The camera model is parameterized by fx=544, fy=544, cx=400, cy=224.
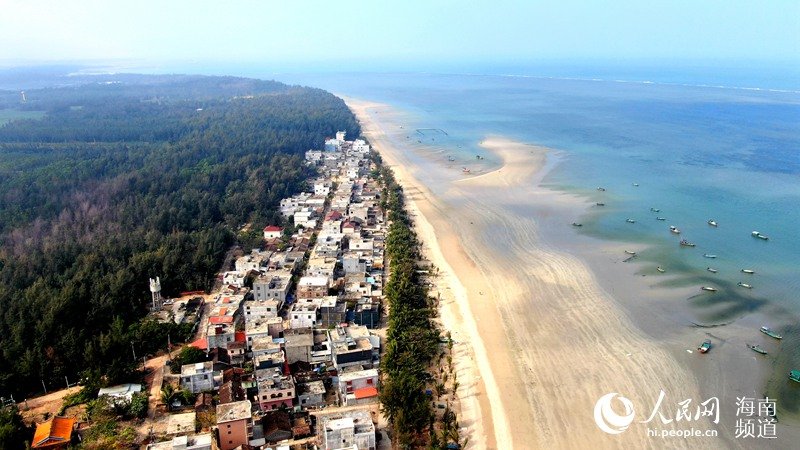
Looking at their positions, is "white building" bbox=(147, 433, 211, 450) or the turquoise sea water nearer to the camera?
"white building" bbox=(147, 433, 211, 450)

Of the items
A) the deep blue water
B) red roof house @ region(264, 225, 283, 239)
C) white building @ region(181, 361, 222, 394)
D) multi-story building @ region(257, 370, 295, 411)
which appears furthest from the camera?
red roof house @ region(264, 225, 283, 239)

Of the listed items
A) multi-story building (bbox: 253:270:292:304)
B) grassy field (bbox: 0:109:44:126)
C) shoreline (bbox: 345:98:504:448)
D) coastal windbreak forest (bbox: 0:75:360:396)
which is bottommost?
shoreline (bbox: 345:98:504:448)

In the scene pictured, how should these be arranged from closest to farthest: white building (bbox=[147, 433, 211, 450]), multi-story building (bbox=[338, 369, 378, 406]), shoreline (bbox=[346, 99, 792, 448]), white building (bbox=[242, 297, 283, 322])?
white building (bbox=[147, 433, 211, 450])
multi-story building (bbox=[338, 369, 378, 406])
shoreline (bbox=[346, 99, 792, 448])
white building (bbox=[242, 297, 283, 322])

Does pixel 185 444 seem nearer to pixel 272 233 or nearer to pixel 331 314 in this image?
pixel 331 314

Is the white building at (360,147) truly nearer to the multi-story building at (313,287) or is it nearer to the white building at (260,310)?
the multi-story building at (313,287)

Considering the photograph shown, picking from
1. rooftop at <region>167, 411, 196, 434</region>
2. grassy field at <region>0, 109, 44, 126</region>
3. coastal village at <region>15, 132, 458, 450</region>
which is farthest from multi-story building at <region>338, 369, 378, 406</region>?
grassy field at <region>0, 109, 44, 126</region>

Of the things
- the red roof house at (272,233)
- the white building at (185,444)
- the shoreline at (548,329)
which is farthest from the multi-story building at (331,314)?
the red roof house at (272,233)

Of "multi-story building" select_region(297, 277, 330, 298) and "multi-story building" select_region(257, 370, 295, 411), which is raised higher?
"multi-story building" select_region(297, 277, 330, 298)

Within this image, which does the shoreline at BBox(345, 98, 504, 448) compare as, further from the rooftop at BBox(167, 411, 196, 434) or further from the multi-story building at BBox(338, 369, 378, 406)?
the rooftop at BBox(167, 411, 196, 434)
